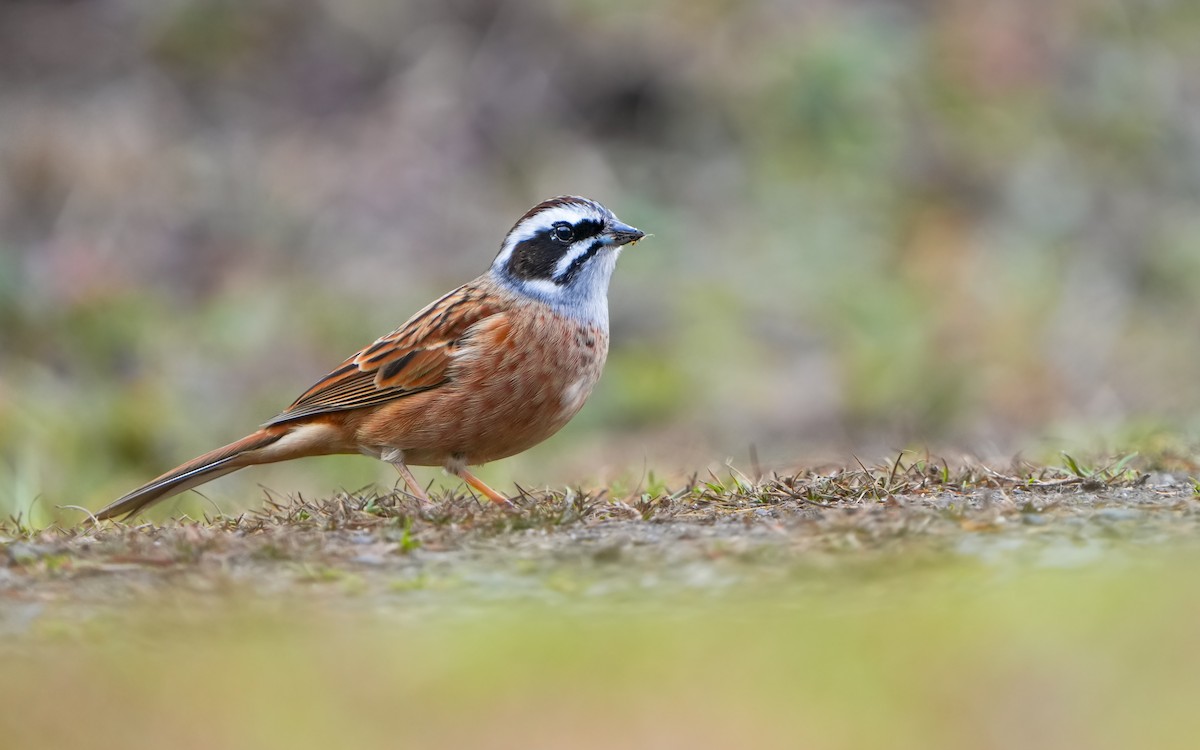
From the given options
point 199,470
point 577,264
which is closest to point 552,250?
point 577,264

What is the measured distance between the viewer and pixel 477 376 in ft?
21.5

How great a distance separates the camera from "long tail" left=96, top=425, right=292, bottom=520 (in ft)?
22.0

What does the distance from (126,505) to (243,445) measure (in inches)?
22.7

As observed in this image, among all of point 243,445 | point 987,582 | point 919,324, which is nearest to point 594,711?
point 987,582

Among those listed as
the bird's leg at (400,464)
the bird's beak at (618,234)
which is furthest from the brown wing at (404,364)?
the bird's beak at (618,234)

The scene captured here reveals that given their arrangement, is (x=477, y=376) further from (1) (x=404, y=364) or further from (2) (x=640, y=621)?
(2) (x=640, y=621)

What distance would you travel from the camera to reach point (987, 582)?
432 cm

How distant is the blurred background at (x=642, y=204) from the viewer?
11586 millimetres

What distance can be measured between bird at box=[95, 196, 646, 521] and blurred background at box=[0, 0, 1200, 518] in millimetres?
3220

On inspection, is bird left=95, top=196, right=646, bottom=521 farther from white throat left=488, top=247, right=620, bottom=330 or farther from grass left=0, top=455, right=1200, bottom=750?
grass left=0, top=455, right=1200, bottom=750

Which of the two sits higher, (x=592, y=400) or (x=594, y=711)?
(x=592, y=400)

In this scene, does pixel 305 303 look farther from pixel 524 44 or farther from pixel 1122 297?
pixel 1122 297

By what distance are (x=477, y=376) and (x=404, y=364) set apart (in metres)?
0.47

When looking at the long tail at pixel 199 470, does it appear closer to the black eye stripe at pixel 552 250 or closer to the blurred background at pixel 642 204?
the black eye stripe at pixel 552 250
